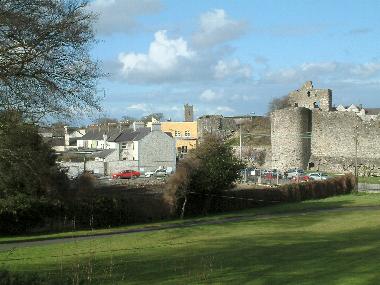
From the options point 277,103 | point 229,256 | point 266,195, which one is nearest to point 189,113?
point 277,103

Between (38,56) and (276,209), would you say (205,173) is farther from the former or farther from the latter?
(38,56)

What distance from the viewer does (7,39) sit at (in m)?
10.2

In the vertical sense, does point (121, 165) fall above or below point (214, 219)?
above

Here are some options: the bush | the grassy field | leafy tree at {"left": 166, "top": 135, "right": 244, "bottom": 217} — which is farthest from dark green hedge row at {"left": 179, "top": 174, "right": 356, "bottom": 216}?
the bush

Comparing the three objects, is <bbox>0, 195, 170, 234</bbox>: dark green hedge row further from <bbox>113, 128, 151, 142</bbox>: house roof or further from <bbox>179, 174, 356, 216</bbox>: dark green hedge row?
<bbox>113, 128, 151, 142</bbox>: house roof

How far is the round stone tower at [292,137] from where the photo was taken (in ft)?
209

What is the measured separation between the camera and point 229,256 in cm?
1579

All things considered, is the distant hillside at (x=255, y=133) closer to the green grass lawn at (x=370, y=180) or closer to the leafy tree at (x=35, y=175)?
the green grass lawn at (x=370, y=180)

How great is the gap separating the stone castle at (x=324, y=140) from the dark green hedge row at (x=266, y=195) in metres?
10.4

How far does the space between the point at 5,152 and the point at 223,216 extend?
2611 centimetres

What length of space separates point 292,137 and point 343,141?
17.5 feet

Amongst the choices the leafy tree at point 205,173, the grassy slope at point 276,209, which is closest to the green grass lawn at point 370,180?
the grassy slope at point 276,209

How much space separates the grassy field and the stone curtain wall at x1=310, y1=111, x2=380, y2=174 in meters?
33.2

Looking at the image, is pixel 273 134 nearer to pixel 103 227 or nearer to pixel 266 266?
pixel 103 227
